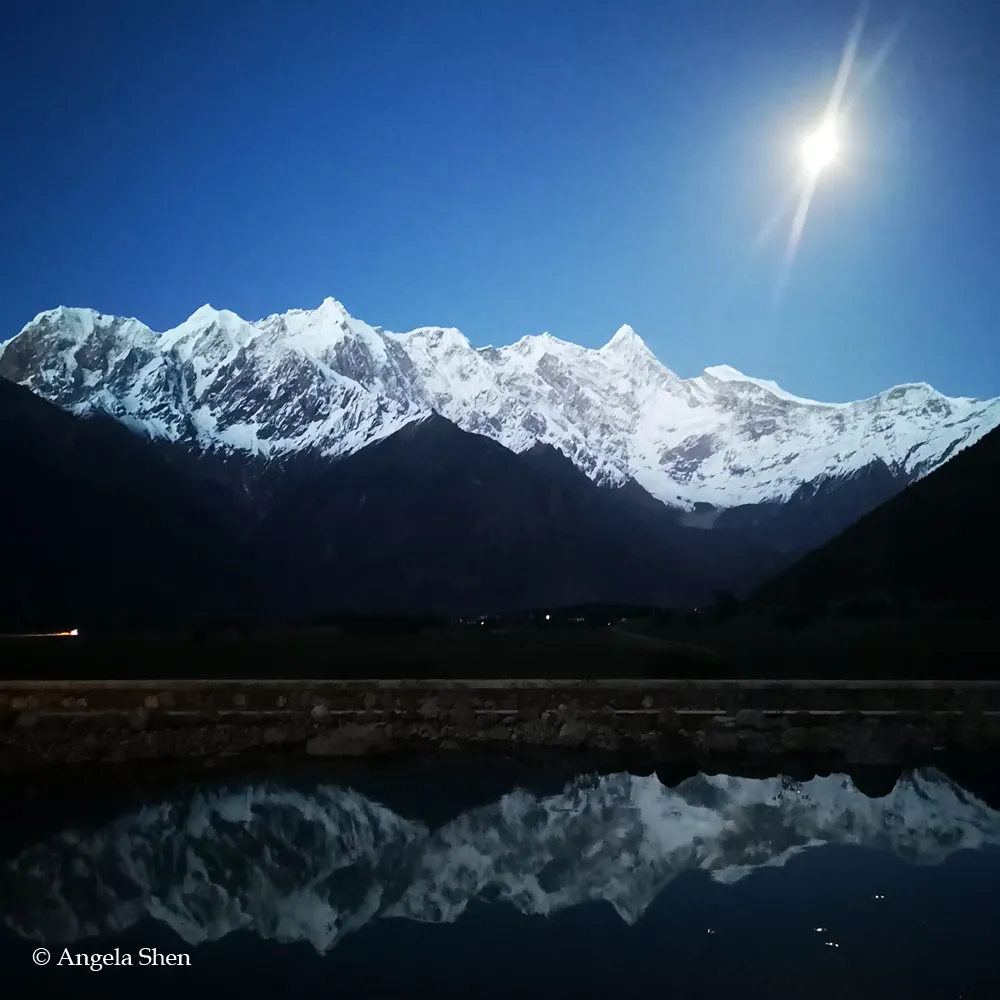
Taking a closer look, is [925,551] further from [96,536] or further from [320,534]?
[320,534]

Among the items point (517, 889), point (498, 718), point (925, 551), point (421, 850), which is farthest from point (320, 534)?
point (517, 889)

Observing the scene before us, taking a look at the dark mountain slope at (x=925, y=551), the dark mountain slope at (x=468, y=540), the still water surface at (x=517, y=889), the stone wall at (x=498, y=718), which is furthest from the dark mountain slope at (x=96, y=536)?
the still water surface at (x=517, y=889)

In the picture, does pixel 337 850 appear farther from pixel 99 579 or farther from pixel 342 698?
pixel 99 579

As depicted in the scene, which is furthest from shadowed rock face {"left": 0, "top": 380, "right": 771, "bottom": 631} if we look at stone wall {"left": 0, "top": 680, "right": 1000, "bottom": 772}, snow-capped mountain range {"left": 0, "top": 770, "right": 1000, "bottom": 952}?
snow-capped mountain range {"left": 0, "top": 770, "right": 1000, "bottom": 952}

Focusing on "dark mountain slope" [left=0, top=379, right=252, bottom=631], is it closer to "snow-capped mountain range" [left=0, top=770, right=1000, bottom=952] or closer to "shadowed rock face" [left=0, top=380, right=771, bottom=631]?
"shadowed rock face" [left=0, top=380, right=771, bottom=631]

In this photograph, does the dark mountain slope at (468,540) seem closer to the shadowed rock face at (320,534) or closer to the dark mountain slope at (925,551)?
the shadowed rock face at (320,534)

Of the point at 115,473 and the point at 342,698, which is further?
the point at 115,473

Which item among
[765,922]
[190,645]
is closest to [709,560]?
[190,645]
